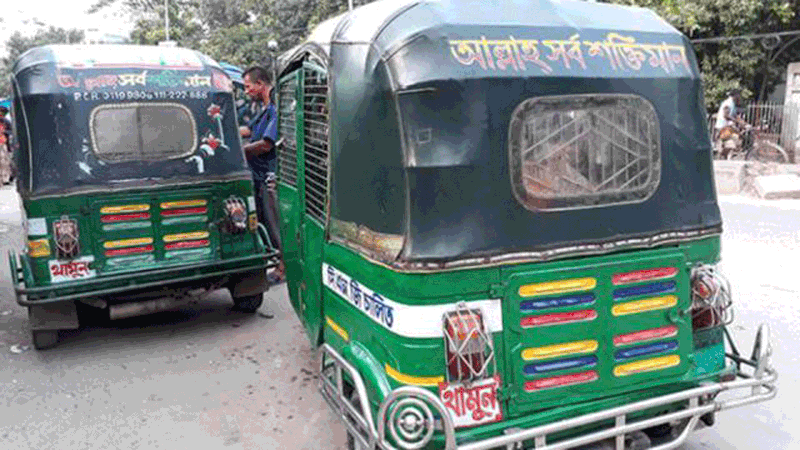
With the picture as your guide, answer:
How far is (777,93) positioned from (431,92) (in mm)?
17349

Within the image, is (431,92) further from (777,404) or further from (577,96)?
(777,404)

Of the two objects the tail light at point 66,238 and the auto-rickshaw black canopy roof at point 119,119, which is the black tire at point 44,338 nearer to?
the tail light at point 66,238

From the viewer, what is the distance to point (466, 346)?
8.80 ft

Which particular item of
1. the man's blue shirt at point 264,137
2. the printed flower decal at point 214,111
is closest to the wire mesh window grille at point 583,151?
the printed flower decal at point 214,111

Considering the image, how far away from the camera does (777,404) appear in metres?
4.19

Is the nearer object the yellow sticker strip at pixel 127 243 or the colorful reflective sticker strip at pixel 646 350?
the colorful reflective sticker strip at pixel 646 350

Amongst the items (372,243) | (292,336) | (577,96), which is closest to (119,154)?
(292,336)

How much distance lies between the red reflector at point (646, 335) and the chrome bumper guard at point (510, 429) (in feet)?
0.85

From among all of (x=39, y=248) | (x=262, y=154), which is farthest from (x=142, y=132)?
(x=262, y=154)

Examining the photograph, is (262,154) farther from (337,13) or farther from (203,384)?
(337,13)

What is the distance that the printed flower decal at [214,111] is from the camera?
578 cm

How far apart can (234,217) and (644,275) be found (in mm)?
3599

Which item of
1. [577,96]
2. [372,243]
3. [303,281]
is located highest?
[577,96]

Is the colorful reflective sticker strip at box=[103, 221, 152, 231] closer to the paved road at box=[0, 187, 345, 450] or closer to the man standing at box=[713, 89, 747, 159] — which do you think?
the paved road at box=[0, 187, 345, 450]
